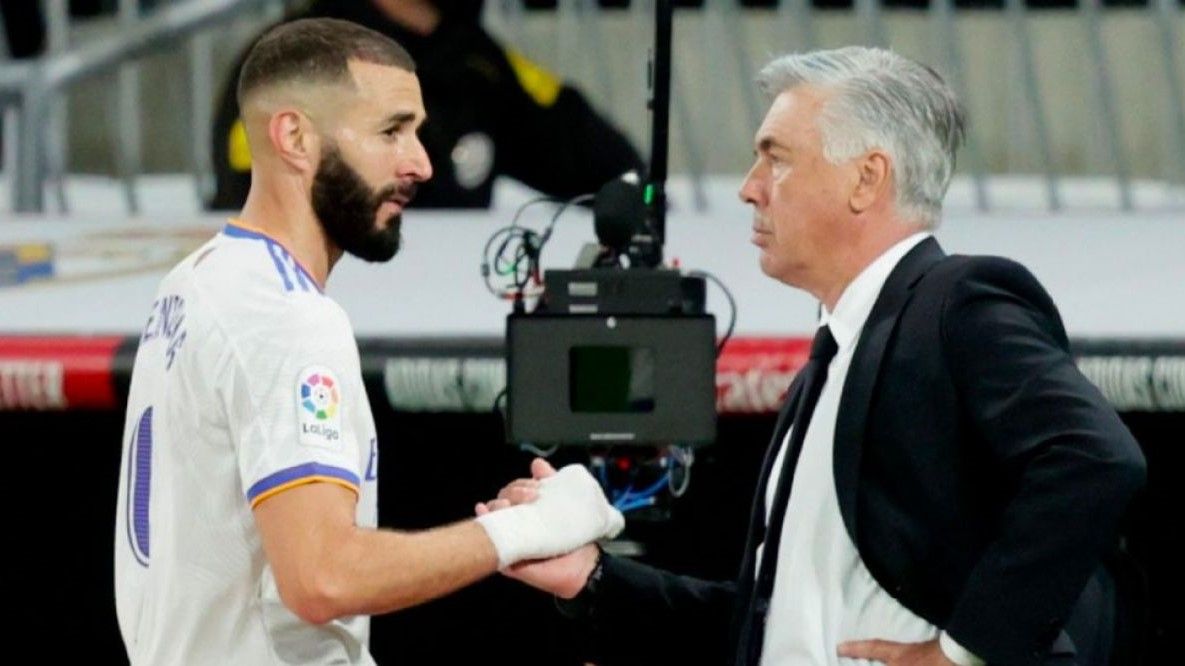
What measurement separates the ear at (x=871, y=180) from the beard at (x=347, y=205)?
52 centimetres

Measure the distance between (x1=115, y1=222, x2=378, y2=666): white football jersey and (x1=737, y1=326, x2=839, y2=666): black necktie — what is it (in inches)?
16.7

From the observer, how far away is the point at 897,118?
242cm

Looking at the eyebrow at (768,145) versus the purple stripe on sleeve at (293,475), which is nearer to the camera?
the purple stripe on sleeve at (293,475)

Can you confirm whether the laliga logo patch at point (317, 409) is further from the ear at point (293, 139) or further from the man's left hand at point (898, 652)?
the man's left hand at point (898, 652)

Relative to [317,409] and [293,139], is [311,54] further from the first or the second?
[317,409]

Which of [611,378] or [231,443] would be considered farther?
[611,378]

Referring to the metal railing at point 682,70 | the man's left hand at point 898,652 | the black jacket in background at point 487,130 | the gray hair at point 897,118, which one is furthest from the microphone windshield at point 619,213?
the metal railing at point 682,70

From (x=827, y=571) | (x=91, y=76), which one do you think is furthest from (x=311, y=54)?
(x=91, y=76)

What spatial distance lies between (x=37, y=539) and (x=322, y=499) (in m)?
1.81

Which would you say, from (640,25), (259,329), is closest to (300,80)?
(259,329)

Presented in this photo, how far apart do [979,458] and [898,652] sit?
0.71 feet

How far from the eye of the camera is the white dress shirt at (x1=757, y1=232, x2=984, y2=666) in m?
2.38

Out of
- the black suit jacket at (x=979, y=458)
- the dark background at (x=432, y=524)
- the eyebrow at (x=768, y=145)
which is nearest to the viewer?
the black suit jacket at (x=979, y=458)

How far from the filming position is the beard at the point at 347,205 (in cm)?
252
